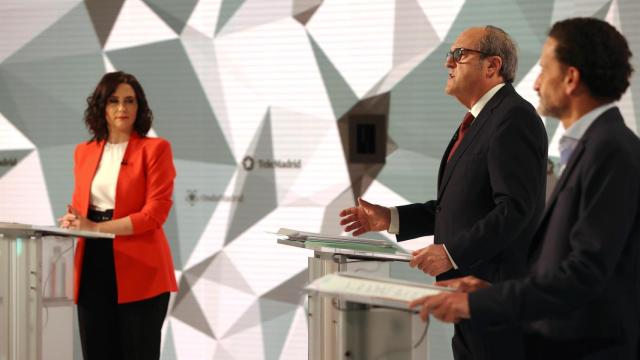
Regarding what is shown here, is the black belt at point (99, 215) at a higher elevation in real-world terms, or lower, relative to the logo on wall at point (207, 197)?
lower

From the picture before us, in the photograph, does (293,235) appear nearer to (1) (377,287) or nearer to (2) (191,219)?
(1) (377,287)

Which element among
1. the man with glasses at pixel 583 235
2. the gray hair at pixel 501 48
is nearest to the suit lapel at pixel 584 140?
the man with glasses at pixel 583 235

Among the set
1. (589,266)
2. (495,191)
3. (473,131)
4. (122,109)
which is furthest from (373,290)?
(122,109)

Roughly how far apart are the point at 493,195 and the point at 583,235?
1.00m

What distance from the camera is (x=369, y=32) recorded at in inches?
222

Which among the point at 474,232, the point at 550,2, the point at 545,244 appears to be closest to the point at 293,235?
the point at 474,232

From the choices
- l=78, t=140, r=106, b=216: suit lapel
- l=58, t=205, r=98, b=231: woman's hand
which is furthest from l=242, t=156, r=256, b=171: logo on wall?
l=58, t=205, r=98, b=231: woman's hand

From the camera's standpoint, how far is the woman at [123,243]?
4.38 metres

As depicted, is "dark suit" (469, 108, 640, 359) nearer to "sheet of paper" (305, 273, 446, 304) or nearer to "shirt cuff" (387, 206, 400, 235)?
"sheet of paper" (305, 273, 446, 304)

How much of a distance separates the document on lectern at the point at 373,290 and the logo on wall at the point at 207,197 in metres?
3.60

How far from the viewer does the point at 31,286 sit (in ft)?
13.3

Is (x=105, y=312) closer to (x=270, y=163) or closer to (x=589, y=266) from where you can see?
(x=270, y=163)

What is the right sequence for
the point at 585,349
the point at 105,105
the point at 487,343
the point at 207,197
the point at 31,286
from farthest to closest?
1. the point at 207,197
2. the point at 105,105
3. the point at 31,286
4. the point at 487,343
5. the point at 585,349

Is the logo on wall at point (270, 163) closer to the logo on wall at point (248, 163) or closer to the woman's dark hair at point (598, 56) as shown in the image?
the logo on wall at point (248, 163)
